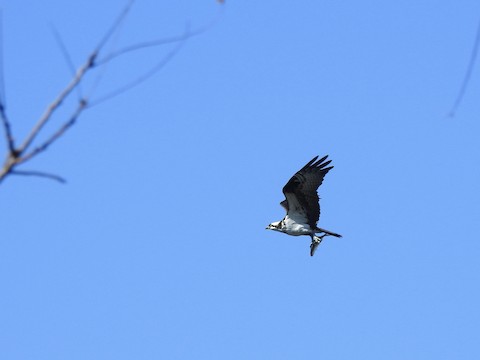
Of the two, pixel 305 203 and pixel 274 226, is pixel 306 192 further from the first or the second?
pixel 274 226

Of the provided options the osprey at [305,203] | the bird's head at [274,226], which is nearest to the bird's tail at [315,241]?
the osprey at [305,203]

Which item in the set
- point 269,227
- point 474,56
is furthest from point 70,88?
point 269,227

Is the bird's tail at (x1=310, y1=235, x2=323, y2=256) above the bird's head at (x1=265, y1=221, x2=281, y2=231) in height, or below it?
below

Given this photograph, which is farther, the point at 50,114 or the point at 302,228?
the point at 302,228

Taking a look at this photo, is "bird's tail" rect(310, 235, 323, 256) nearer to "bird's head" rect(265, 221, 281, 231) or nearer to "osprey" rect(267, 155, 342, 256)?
"osprey" rect(267, 155, 342, 256)

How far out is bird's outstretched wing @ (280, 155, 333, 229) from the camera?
99.3 feet

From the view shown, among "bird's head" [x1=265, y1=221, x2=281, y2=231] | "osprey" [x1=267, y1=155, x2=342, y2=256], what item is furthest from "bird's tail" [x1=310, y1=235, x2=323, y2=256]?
"bird's head" [x1=265, y1=221, x2=281, y2=231]

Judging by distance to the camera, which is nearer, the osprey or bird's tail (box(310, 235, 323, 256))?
the osprey

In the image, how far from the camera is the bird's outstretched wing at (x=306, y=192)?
3027 centimetres

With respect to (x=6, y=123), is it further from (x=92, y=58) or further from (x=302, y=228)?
(x=302, y=228)

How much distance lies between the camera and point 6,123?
3541 mm

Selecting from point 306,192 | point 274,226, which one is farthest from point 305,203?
point 274,226

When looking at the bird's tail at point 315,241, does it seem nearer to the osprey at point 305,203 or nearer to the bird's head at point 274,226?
the osprey at point 305,203

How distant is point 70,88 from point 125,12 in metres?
0.44
